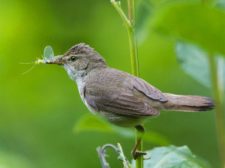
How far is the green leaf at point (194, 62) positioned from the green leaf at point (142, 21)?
771mm

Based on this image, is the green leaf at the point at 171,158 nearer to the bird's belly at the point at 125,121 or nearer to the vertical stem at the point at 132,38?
the vertical stem at the point at 132,38

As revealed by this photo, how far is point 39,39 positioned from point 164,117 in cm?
181

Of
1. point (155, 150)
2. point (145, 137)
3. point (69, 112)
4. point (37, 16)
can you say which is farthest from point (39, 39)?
point (145, 137)

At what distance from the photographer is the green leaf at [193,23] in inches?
71.0

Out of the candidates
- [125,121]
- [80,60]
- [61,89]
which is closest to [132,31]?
[125,121]

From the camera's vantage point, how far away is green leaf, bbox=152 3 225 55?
1803 millimetres

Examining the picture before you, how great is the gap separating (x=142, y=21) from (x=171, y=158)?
97cm

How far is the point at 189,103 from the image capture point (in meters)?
3.45

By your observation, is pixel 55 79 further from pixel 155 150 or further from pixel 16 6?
pixel 155 150

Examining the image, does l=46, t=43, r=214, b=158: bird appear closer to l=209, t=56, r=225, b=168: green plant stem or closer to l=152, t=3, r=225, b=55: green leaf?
l=209, t=56, r=225, b=168: green plant stem

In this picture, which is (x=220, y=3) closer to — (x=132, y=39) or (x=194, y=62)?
(x=194, y=62)

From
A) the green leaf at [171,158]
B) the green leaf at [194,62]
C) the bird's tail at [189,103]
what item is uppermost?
the green leaf at [194,62]

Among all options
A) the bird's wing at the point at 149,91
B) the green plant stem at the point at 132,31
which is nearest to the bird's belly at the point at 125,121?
the bird's wing at the point at 149,91

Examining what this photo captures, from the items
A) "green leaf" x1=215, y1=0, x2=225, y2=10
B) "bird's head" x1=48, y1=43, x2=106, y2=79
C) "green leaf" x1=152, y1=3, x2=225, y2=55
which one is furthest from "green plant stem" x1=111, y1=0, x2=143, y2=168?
"bird's head" x1=48, y1=43, x2=106, y2=79
